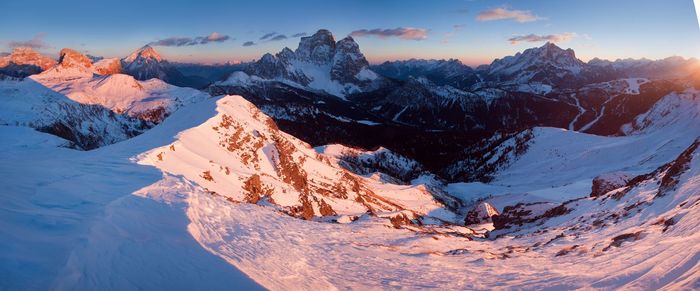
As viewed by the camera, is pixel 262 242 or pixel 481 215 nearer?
pixel 262 242

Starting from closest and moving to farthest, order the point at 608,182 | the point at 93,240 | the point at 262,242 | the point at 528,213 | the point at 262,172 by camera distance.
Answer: the point at 93,240, the point at 262,242, the point at 528,213, the point at 608,182, the point at 262,172

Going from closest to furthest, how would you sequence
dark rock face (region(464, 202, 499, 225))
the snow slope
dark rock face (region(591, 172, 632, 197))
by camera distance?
1. the snow slope
2. dark rock face (region(591, 172, 632, 197))
3. dark rock face (region(464, 202, 499, 225))

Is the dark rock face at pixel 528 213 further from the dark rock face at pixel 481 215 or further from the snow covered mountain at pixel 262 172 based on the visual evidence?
the snow covered mountain at pixel 262 172

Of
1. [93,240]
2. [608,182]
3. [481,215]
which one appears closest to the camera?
[93,240]

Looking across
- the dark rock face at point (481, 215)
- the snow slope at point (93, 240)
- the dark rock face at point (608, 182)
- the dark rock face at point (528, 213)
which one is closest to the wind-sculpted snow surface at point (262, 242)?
the snow slope at point (93, 240)

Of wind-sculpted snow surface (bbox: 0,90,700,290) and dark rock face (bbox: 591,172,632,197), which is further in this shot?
dark rock face (bbox: 591,172,632,197)

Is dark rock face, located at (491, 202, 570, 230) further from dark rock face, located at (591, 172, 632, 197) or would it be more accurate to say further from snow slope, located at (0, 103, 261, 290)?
snow slope, located at (0, 103, 261, 290)

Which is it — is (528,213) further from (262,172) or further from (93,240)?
(93,240)

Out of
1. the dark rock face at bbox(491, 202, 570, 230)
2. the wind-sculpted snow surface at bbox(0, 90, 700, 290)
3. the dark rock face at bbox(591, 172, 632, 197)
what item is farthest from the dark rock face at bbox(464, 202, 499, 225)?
the wind-sculpted snow surface at bbox(0, 90, 700, 290)

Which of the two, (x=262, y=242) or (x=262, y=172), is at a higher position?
(x=262, y=242)

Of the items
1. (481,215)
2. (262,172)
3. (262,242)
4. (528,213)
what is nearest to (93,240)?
(262,242)

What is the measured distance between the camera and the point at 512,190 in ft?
373

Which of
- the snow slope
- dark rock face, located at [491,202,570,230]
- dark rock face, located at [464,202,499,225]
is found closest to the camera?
the snow slope

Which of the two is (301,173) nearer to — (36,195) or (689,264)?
(36,195)
